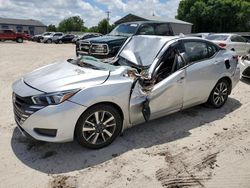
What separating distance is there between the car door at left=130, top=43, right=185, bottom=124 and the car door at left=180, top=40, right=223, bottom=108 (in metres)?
0.21

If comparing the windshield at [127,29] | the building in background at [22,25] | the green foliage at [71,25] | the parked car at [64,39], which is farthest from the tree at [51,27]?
the windshield at [127,29]

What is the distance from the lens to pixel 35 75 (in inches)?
160

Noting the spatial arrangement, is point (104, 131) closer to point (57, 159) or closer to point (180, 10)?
point (57, 159)

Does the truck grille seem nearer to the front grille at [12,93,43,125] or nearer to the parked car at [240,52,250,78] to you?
the parked car at [240,52,250,78]

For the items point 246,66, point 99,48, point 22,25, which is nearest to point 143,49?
point 99,48

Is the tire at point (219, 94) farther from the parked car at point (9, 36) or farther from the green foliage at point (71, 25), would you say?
the green foliage at point (71, 25)

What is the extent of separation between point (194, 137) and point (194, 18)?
153 ft

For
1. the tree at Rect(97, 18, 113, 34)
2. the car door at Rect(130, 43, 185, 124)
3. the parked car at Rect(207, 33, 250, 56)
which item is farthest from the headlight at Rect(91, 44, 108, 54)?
the tree at Rect(97, 18, 113, 34)

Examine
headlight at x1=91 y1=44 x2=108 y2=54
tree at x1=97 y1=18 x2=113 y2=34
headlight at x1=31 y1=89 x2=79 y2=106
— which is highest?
tree at x1=97 y1=18 x2=113 y2=34

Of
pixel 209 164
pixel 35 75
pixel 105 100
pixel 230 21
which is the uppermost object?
pixel 230 21

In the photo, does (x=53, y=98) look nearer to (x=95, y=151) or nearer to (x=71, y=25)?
(x=95, y=151)

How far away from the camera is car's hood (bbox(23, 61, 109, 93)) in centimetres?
347

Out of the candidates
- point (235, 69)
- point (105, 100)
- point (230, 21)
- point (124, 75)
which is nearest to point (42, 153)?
point (105, 100)

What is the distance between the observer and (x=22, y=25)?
228ft
